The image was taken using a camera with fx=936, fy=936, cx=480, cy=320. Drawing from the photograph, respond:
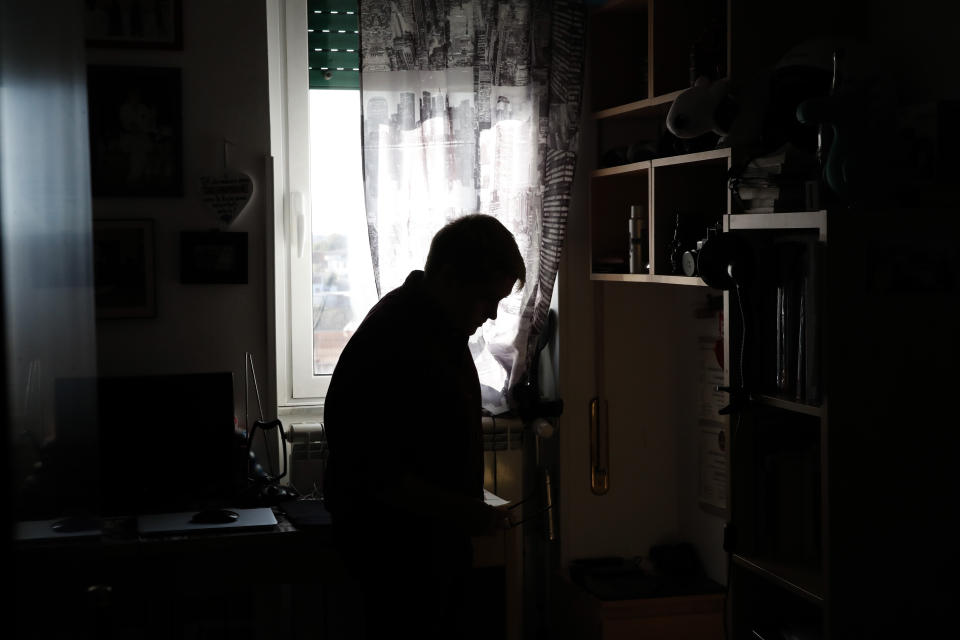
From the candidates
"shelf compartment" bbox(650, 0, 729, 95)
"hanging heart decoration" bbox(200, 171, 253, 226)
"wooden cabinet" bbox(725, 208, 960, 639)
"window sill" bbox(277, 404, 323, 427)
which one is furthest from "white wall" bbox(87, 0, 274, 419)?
"wooden cabinet" bbox(725, 208, 960, 639)

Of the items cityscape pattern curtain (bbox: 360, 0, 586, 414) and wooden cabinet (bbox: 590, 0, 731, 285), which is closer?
wooden cabinet (bbox: 590, 0, 731, 285)

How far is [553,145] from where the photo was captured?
3.04 m

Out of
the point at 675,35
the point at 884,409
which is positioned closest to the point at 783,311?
the point at 884,409

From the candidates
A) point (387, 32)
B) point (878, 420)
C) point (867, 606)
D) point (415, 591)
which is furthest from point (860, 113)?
point (387, 32)

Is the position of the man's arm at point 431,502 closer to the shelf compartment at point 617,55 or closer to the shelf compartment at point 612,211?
the shelf compartment at point 612,211

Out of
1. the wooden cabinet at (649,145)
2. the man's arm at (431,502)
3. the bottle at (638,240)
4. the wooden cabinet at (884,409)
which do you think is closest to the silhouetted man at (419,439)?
the man's arm at (431,502)

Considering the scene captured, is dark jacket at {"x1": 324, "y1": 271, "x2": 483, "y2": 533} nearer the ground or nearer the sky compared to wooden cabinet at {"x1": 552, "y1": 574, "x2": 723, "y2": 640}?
nearer the sky

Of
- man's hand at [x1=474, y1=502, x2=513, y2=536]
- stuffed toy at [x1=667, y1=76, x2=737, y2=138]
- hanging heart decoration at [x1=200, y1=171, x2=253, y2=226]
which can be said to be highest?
stuffed toy at [x1=667, y1=76, x2=737, y2=138]

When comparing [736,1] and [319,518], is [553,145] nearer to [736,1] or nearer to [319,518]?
[736,1]

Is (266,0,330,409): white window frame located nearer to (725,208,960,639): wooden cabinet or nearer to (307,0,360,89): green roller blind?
(307,0,360,89): green roller blind

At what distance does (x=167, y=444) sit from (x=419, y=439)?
3.54ft

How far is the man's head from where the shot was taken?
1928mm

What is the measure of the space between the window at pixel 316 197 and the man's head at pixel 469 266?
4.10ft

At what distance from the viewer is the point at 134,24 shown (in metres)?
2.69
